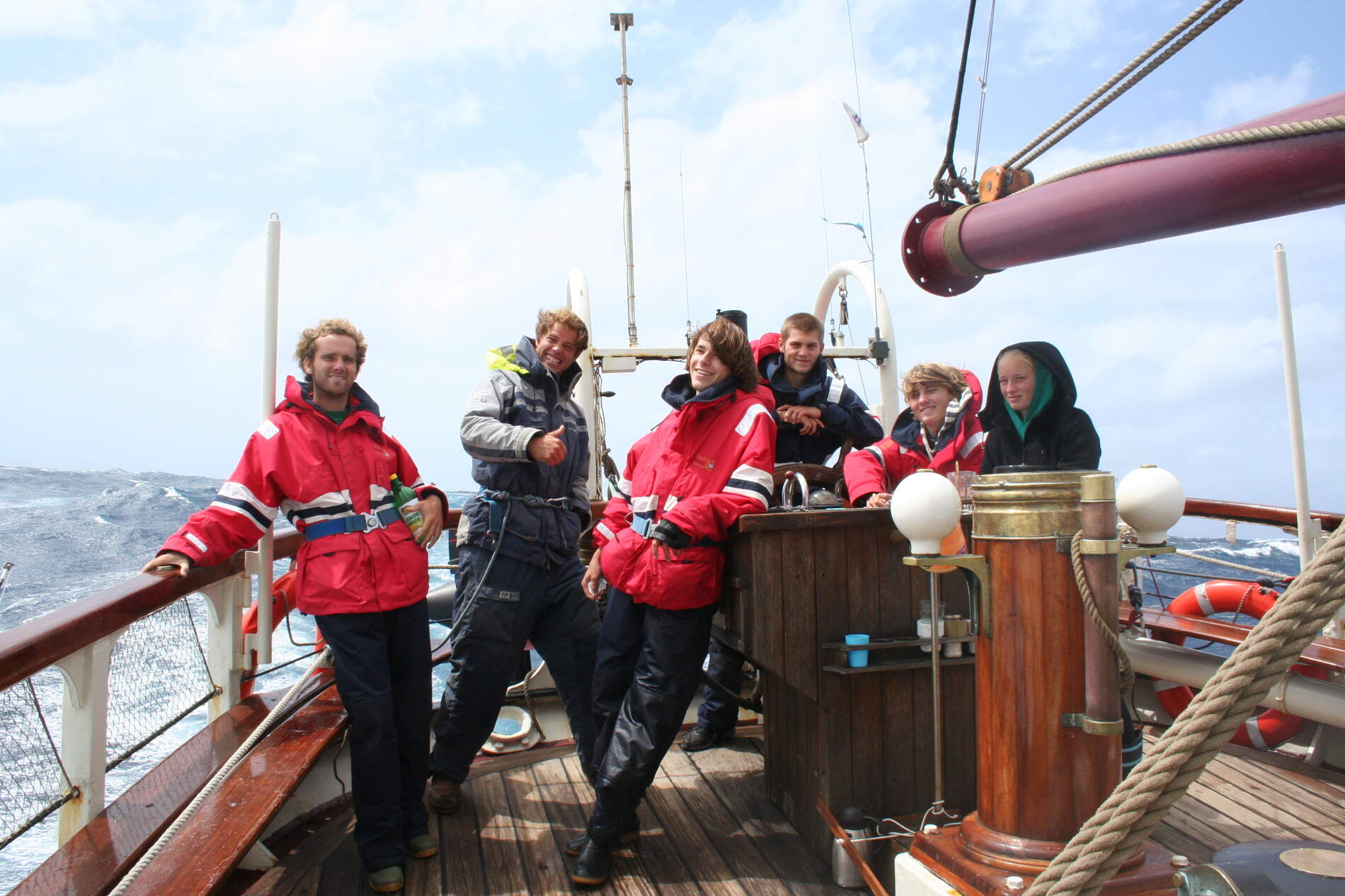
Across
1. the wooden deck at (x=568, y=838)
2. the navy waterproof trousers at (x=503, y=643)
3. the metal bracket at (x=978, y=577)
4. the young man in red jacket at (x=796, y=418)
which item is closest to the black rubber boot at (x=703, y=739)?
the young man in red jacket at (x=796, y=418)

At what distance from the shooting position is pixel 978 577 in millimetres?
1616

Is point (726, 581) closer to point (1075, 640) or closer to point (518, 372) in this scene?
point (518, 372)

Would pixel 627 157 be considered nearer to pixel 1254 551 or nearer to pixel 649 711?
pixel 649 711

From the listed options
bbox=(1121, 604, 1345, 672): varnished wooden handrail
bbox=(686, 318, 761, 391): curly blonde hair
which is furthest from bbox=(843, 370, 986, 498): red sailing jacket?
bbox=(1121, 604, 1345, 672): varnished wooden handrail

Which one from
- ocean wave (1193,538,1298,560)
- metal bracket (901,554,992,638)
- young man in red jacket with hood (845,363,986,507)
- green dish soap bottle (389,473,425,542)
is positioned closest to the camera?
Result: metal bracket (901,554,992,638)

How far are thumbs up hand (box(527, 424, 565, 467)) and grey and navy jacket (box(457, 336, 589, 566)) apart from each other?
0.02 meters

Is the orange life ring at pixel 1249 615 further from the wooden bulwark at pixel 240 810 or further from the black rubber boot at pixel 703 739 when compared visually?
the wooden bulwark at pixel 240 810

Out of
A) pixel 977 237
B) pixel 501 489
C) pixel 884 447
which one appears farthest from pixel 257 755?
pixel 977 237

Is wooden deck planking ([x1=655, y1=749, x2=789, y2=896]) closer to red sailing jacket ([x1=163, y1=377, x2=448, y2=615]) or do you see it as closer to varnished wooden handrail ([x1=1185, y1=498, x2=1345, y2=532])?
red sailing jacket ([x1=163, y1=377, x2=448, y2=615])

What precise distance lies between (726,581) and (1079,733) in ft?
4.26

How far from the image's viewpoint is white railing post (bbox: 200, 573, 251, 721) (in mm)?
3211

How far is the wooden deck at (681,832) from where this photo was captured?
98.7 inches

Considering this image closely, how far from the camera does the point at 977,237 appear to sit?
181cm

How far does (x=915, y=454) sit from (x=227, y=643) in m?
2.59
